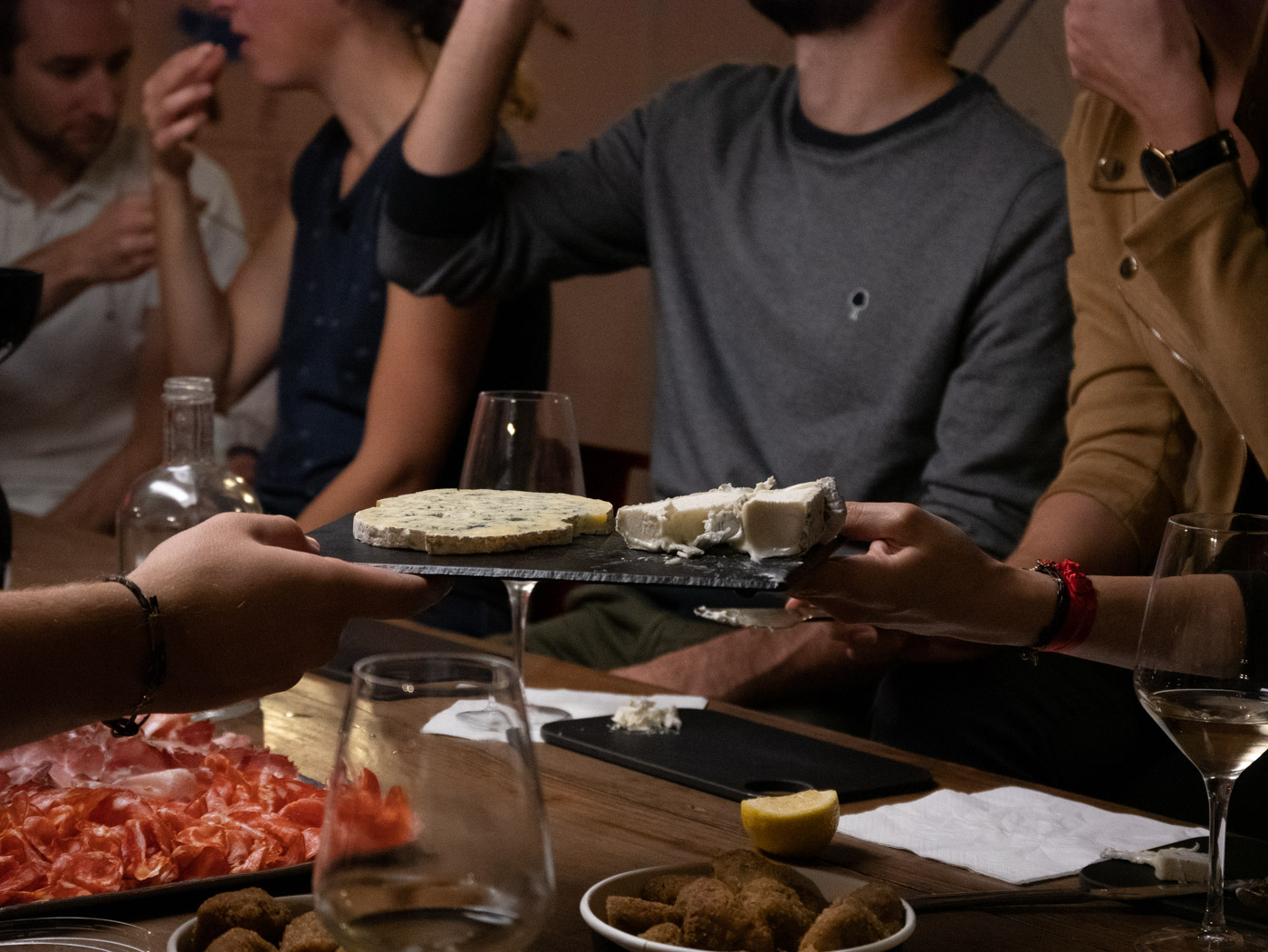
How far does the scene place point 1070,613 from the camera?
125 cm

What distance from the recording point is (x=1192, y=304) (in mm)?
1595

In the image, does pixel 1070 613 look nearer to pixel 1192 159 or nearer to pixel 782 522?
pixel 782 522

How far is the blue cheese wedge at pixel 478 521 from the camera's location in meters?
1.02

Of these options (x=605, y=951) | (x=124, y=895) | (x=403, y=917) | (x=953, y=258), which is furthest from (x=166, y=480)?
(x=953, y=258)

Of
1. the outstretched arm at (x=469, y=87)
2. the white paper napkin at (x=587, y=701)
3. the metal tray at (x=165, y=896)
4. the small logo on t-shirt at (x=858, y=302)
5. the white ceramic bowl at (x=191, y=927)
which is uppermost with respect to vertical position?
the outstretched arm at (x=469, y=87)

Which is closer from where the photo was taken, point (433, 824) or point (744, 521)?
point (433, 824)

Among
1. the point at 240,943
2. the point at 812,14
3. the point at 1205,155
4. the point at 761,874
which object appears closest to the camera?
the point at 240,943

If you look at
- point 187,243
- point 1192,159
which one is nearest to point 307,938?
point 1192,159

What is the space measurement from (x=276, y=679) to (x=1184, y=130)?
1.33 metres

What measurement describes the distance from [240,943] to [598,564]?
0.38 meters

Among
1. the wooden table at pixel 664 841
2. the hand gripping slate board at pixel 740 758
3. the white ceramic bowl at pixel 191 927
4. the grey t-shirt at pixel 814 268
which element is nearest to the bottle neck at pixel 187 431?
the wooden table at pixel 664 841

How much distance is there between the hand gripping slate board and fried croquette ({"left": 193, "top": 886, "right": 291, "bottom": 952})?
480mm

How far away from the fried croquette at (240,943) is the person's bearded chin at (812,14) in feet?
6.92

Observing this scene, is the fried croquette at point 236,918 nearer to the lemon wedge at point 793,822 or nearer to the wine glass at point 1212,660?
the lemon wedge at point 793,822
